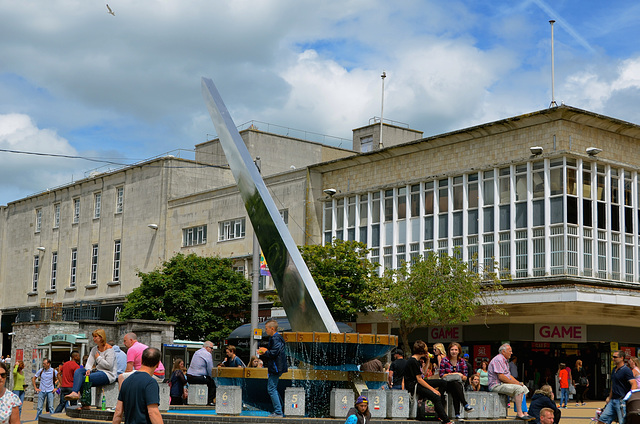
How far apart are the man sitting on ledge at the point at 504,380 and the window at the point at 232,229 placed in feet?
99.0

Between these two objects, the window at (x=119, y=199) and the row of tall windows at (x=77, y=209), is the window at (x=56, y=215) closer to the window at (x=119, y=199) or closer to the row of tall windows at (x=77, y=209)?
the row of tall windows at (x=77, y=209)

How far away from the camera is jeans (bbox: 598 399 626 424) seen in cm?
1353

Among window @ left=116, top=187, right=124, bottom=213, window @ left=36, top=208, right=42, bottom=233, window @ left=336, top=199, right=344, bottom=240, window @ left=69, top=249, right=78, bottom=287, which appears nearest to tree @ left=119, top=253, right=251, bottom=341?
window @ left=336, top=199, right=344, bottom=240

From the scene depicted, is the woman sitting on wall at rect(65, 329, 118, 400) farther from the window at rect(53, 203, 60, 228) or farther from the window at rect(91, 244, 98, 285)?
the window at rect(53, 203, 60, 228)

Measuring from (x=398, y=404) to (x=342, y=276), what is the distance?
2081cm

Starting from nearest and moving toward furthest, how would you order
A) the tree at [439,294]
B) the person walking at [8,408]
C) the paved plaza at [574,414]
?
the person walking at [8,408], the paved plaza at [574,414], the tree at [439,294]

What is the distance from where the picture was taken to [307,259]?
35.8 meters

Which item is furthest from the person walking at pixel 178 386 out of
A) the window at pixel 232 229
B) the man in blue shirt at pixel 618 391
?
the window at pixel 232 229

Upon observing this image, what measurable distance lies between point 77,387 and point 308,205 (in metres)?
25.5

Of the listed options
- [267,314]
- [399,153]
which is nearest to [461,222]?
[399,153]

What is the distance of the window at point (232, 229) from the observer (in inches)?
1786

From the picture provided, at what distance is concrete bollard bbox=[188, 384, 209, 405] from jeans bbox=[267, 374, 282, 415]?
131 inches

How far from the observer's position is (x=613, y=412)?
13.7 m

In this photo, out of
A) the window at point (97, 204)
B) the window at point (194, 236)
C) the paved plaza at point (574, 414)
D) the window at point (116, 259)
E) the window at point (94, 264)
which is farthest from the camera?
the window at point (97, 204)
